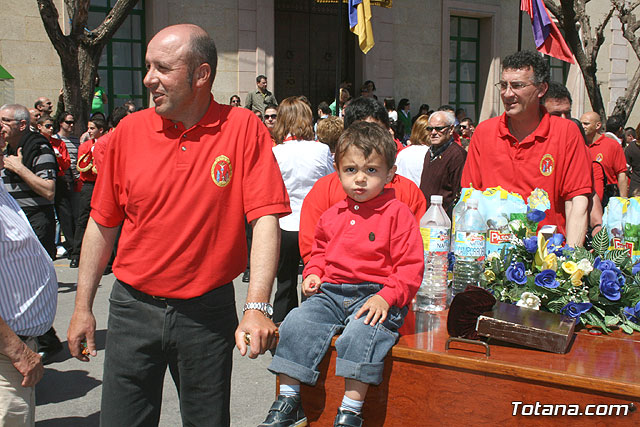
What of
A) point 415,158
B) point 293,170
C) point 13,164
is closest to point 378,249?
point 293,170

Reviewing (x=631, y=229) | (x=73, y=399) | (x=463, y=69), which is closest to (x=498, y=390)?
(x=631, y=229)

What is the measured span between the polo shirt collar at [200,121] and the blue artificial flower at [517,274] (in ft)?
5.10

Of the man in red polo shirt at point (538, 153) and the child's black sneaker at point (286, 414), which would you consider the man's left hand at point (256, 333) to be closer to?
the child's black sneaker at point (286, 414)

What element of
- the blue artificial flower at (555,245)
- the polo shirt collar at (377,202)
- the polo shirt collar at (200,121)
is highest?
the polo shirt collar at (200,121)

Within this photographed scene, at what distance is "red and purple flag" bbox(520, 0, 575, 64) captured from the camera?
10.6 metres

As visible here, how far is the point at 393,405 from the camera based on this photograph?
2723mm

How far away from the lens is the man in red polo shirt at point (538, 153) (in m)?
3.76

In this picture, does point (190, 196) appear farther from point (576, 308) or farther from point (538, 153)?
point (538, 153)

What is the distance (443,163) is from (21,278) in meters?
4.82

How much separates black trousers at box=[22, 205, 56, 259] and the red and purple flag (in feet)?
25.4

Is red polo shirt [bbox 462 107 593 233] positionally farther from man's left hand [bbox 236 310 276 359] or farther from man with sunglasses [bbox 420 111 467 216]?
man with sunglasses [bbox 420 111 467 216]

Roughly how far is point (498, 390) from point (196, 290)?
4.21 ft

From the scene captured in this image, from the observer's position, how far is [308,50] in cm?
1875

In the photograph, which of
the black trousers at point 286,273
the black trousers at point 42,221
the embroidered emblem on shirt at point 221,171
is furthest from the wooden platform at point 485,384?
the black trousers at point 42,221
